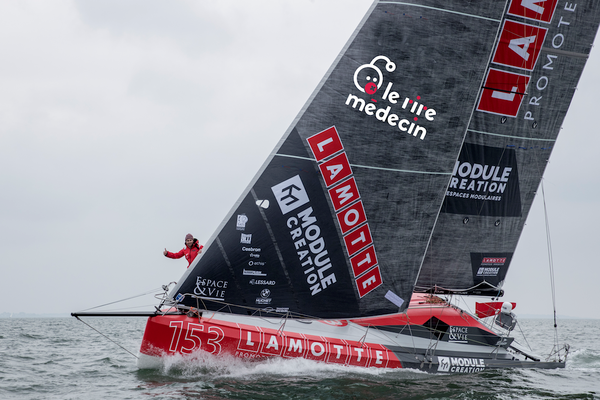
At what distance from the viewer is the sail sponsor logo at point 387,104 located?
23.6ft

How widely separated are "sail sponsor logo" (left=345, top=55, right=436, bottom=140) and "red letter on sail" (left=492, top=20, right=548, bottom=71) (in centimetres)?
219

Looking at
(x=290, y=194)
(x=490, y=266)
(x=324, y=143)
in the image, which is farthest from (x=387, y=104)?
(x=490, y=266)

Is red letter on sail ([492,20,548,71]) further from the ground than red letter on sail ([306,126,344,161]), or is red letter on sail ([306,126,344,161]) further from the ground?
red letter on sail ([492,20,548,71])

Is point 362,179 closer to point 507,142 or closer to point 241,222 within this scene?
point 241,222

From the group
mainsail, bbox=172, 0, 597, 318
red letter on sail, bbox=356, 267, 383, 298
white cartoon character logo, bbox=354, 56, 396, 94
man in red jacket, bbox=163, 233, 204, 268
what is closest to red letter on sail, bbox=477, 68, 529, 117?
mainsail, bbox=172, 0, 597, 318

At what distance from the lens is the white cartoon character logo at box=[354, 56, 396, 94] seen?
7191 millimetres

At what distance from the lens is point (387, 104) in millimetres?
7348

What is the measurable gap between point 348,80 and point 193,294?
353cm

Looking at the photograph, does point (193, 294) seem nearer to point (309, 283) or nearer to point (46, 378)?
point (309, 283)

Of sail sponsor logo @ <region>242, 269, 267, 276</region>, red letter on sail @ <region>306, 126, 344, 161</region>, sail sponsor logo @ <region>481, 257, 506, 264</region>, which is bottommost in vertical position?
sail sponsor logo @ <region>242, 269, 267, 276</region>

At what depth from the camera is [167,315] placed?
6.75 m

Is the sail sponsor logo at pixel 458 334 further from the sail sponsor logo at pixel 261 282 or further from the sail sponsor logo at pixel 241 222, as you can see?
the sail sponsor logo at pixel 241 222

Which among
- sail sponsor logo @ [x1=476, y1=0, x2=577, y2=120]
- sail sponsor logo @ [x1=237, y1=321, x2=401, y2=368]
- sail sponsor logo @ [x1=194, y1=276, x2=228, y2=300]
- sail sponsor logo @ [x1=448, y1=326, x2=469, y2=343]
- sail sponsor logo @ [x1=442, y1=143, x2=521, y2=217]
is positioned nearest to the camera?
sail sponsor logo @ [x1=237, y1=321, x2=401, y2=368]

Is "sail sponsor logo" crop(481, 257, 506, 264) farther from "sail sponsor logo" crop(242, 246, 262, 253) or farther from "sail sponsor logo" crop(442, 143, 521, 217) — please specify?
"sail sponsor logo" crop(242, 246, 262, 253)
